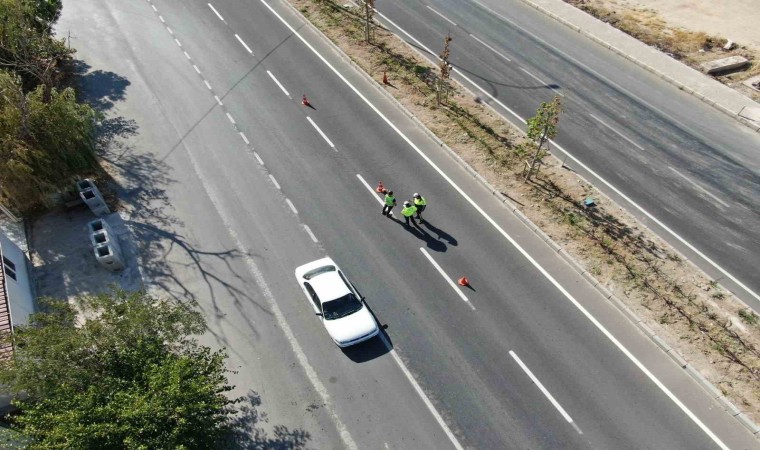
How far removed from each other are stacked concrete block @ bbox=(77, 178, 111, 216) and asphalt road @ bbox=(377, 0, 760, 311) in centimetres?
2222

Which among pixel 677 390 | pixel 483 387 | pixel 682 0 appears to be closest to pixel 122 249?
pixel 483 387

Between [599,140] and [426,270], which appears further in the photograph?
[599,140]

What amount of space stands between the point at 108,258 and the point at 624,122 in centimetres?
2852

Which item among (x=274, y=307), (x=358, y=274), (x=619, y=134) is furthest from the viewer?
(x=619, y=134)

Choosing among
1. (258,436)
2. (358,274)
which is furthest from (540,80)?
(258,436)

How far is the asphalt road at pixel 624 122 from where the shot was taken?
2223cm

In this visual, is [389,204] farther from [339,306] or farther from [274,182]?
[274,182]

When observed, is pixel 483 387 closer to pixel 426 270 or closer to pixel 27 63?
pixel 426 270

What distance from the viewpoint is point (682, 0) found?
3972 centimetres

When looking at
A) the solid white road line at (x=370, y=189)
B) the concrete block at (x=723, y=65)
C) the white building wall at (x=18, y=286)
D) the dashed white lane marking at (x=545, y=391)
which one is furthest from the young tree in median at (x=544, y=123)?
the white building wall at (x=18, y=286)

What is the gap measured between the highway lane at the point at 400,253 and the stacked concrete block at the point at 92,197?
7.95m

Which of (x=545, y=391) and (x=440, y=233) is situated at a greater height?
(x=440, y=233)

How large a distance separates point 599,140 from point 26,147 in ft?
93.3

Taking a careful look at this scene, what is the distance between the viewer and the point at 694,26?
3662cm
